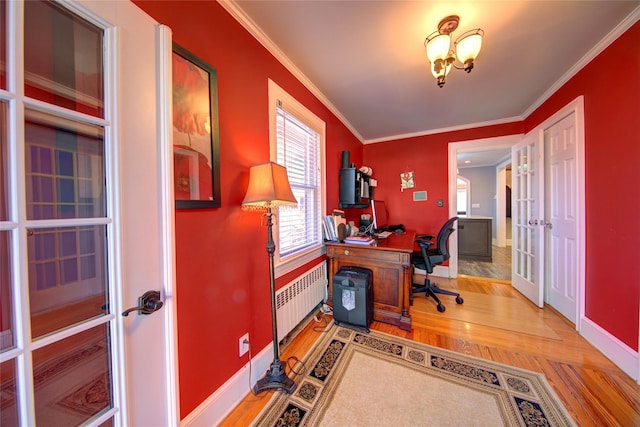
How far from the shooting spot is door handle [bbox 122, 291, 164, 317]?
81 cm

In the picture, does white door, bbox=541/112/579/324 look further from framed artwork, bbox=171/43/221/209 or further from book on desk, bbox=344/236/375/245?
framed artwork, bbox=171/43/221/209

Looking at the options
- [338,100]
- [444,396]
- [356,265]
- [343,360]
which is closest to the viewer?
[444,396]

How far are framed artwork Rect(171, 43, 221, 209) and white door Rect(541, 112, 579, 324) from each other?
10.5 feet

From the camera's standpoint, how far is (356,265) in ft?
7.69

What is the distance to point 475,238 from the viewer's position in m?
4.70

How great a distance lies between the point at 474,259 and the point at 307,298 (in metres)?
4.38

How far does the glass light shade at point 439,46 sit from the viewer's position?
1.46 m

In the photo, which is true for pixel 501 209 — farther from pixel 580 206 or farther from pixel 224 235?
pixel 224 235

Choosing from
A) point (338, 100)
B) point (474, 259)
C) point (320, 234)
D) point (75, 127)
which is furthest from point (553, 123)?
point (75, 127)

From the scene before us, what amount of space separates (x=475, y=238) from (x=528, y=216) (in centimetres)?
209

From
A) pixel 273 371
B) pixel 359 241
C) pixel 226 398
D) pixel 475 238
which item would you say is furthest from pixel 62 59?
pixel 475 238

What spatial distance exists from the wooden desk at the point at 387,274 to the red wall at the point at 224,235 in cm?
88

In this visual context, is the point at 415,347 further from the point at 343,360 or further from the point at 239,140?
the point at 239,140

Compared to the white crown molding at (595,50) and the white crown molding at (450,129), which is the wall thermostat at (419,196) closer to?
the white crown molding at (450,129)
